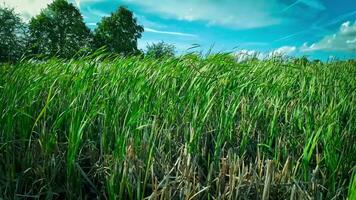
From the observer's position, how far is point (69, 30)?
33.8 metres

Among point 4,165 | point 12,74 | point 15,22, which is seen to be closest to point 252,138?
point 4,165

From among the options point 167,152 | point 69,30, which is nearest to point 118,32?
point 69,30

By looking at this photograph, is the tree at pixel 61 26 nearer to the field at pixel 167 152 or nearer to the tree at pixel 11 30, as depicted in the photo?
the tree at pixel 11 30

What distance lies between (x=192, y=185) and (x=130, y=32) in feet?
120

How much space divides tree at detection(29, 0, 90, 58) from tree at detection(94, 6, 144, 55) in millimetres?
1883

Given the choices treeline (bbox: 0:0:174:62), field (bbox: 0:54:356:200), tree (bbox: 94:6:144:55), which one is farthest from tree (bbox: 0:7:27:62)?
field (bbox: 0:54:356:200)

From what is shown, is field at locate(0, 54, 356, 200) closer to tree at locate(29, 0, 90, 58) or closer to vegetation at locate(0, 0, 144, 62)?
vegetation at locate(0, 0, 144, 62)

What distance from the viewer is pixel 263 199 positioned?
180 cm

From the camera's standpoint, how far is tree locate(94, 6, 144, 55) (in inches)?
1423

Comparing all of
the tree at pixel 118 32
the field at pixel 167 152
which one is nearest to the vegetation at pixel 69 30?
the tree at pixel 118 32

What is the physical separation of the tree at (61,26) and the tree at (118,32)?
188 cm

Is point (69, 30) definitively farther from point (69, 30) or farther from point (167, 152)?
point (167, 152)

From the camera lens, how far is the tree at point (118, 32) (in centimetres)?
3616

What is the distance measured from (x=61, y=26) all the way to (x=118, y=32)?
4.95m
